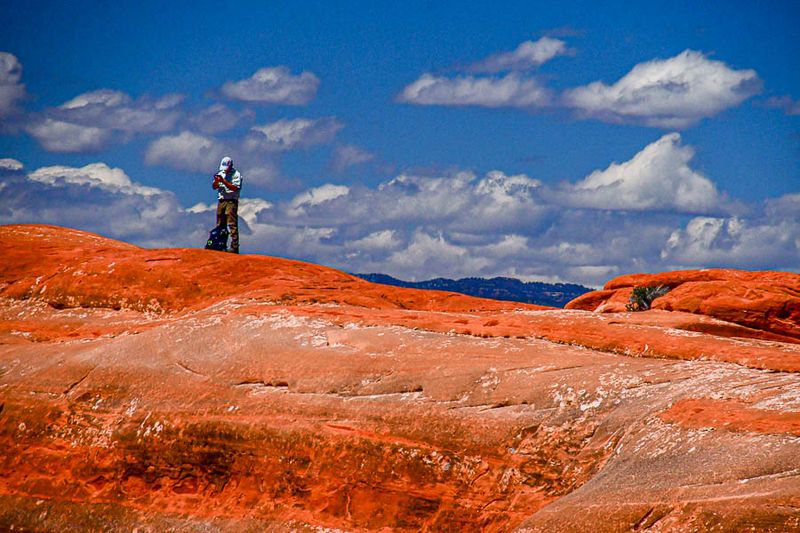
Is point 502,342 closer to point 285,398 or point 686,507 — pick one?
point 285,398

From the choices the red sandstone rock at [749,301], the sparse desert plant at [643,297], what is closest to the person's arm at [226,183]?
the red sandstone rock at [749,301]

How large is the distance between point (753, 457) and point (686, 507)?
1.64 meters

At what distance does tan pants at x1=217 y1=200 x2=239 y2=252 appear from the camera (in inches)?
1580

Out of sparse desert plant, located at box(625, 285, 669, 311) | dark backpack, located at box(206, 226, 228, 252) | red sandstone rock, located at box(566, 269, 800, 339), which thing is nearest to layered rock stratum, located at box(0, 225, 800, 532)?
red sandstone rock, located at box(566, 269, 800, 339)

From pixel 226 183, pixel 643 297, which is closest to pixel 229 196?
pixel 226 183

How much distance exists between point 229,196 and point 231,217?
0.80 m

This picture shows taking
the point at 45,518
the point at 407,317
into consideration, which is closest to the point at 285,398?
the point at 407,317

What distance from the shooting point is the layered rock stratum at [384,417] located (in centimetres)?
1916

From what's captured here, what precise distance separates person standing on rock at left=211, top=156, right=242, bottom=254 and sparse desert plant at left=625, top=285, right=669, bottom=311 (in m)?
14.9

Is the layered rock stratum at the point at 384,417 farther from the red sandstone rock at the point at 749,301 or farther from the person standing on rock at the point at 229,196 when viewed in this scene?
the person standing on rock at the point at 229,196

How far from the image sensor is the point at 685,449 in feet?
62.4

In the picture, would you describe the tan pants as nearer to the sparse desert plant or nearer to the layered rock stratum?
the layered rock stratum

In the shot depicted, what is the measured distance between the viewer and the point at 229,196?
131ft

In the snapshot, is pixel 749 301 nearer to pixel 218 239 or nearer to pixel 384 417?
pixel 384 417
